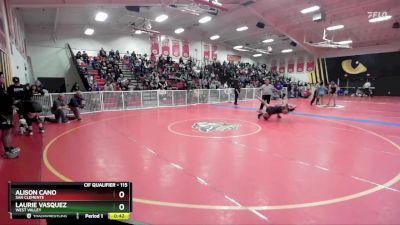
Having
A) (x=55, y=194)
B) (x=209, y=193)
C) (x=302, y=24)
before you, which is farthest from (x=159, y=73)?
(x=55, y=194)

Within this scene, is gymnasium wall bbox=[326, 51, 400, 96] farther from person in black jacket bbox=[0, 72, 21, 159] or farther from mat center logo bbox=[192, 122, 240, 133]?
person in black jacket bbox=[0, 72, 21, 159]

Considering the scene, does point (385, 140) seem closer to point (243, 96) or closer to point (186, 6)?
point (186, 6)

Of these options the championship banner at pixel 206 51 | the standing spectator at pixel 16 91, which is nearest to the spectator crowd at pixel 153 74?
the championship banner at pixel 206 51

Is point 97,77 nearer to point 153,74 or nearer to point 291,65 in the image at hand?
point 153,74

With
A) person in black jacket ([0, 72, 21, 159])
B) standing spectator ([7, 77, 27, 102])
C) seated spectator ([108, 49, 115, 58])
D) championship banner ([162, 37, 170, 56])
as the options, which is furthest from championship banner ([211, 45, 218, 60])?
person in black jacket ([0, 72, 21, 159])

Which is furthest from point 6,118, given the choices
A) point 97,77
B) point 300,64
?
point 300,64

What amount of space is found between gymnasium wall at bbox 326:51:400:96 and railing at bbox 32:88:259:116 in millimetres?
16410

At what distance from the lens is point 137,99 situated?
13.5m

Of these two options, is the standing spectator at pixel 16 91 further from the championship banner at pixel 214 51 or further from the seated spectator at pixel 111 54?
the championship banner at pixel 214 51

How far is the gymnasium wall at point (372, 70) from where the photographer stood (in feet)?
77.2

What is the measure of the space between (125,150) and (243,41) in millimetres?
26210

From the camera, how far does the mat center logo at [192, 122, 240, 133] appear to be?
7.59 metres
